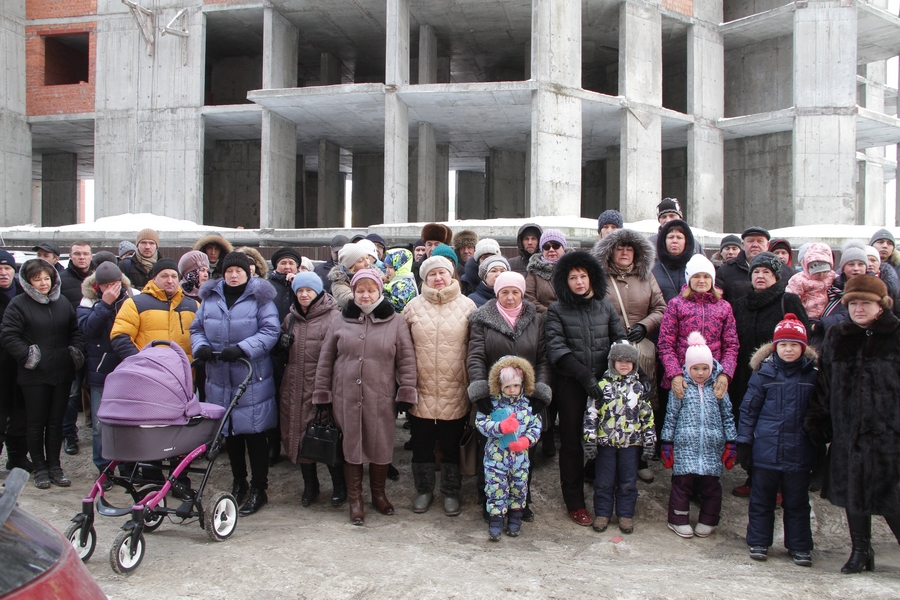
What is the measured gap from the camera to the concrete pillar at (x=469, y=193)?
25938mm

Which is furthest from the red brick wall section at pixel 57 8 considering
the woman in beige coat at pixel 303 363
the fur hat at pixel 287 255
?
the woman in beige coat at pixel 303 363

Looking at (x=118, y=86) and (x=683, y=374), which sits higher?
(x=118, y=86)

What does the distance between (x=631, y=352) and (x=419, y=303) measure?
1683mm

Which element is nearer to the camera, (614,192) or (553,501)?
(553,501)

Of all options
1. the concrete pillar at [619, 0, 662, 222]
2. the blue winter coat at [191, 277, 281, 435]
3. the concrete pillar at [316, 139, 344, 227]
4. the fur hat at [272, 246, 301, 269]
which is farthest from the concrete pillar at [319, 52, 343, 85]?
the blue winter coat at [191, 277, 281, 435]

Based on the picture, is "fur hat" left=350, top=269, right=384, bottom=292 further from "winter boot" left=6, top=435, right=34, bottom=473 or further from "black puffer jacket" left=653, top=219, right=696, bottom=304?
"winter boot" left=6, top=435, right=34, bottom=473

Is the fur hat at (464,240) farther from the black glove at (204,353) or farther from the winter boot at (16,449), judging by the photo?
the winter boot at (16,449)

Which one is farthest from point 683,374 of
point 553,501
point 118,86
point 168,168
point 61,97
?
point 61,97

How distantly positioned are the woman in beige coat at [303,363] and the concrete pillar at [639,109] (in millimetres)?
13334

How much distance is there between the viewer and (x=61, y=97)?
18.6 metres

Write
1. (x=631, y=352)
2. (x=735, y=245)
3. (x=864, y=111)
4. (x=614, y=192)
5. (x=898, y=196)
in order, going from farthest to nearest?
(x=898, y=196)
(x=614, y=192)
(x=864, y=111)
(x=735, y=245)
(x=631, y=352)

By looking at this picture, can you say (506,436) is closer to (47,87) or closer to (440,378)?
(440,378)

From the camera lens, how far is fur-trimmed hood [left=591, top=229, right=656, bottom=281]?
5172 millimetres

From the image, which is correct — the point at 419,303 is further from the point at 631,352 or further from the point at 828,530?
the point at 828,530
